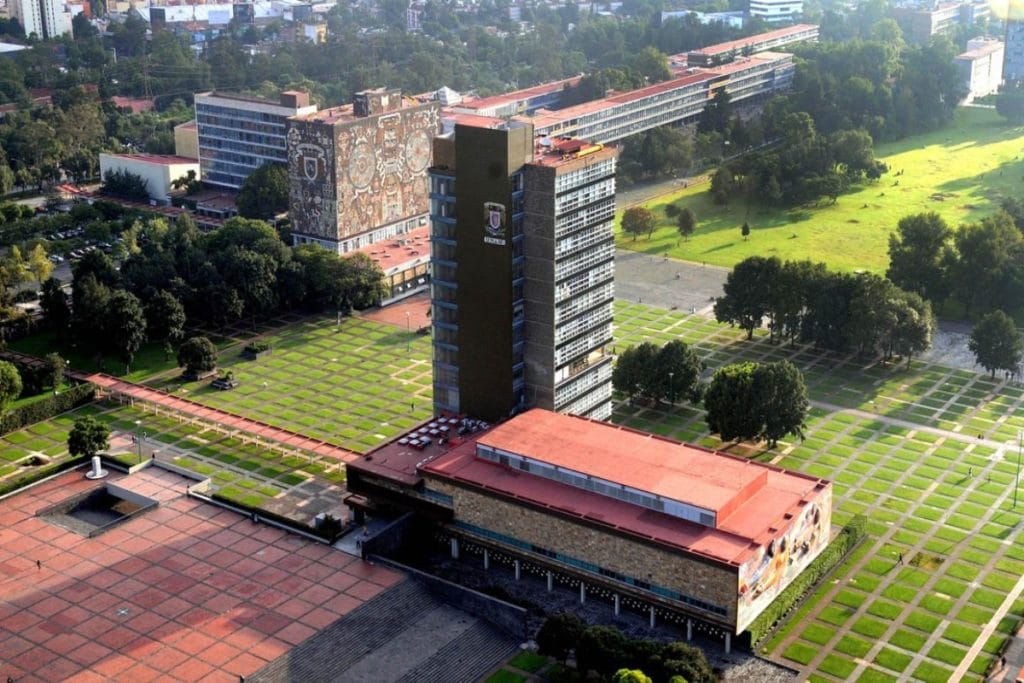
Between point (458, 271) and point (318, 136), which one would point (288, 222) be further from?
point (458, 271)

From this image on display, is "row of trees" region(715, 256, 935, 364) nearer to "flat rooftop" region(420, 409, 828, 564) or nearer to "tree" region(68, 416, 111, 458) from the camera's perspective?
"flat rooftop" region(420, 409, 828, 564)

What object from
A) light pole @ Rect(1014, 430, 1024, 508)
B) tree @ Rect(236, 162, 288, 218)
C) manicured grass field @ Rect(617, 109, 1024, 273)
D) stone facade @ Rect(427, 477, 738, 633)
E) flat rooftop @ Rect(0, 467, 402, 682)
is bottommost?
light pole @ Rect(1014, 430, 1024, 508)

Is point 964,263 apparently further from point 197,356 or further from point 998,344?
point 197,356

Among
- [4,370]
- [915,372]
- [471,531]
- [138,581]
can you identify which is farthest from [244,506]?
[915,372]

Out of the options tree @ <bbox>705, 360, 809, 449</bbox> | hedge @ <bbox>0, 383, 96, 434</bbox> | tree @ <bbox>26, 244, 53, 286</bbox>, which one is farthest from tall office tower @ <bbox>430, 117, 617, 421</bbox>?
tree @ <bbox>26, 244, 53, 286</bbox>

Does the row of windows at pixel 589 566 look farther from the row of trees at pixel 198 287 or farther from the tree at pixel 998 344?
the tree at pixel 998 344
